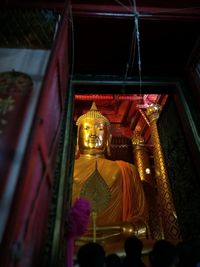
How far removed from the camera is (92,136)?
5.11 m

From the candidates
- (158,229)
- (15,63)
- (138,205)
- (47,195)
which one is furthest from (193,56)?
(158,229)

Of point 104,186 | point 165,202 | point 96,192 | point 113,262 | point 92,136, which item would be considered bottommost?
point 113,262

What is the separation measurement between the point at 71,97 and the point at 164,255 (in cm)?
160

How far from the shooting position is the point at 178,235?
10.2ft

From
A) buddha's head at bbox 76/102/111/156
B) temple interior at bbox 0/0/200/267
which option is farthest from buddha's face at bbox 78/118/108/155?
temple interior at bbox 0/0/200/267

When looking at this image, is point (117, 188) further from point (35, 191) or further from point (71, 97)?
point (35, 191)

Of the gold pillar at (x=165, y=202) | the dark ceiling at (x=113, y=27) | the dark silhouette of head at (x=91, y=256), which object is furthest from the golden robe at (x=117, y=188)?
the dark ceiling at (x=113, y=27)

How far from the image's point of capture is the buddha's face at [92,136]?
16.7 feet

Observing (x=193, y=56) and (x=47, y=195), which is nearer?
(x=47, y=195)

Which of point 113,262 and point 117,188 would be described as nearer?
point 113,262

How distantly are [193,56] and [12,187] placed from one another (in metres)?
1.97

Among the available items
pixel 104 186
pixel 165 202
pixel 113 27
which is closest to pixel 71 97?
pixel 113 27

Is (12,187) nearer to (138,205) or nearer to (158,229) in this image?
(138,205)

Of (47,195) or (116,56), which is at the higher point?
(116,56)
